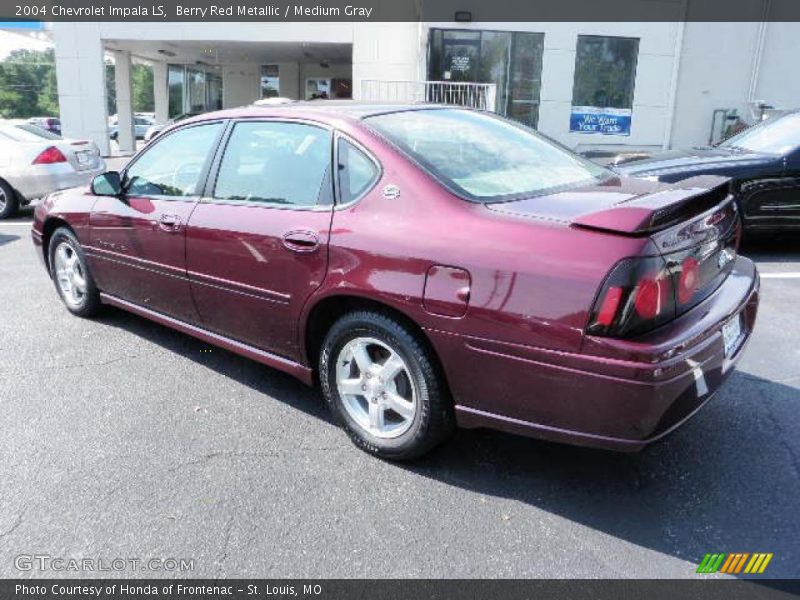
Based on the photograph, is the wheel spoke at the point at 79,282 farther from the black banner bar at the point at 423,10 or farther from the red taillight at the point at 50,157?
the black banner bar at the point at 423,10

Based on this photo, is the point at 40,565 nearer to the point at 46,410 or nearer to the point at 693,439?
the point at 46,410

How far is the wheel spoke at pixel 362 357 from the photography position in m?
3.12

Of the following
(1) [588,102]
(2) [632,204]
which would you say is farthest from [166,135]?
(1) [588,102]

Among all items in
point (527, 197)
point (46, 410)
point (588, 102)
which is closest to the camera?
point (527, 197)

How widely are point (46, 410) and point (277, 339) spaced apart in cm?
132

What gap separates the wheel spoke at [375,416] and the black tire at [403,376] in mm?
41

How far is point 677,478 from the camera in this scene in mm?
3012

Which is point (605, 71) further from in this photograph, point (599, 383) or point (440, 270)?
point (599, 383)

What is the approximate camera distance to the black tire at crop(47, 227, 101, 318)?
4836 mm

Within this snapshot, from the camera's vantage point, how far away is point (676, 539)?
262cm

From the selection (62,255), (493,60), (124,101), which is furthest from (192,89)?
(62,255)

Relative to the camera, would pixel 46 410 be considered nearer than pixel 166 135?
Yes

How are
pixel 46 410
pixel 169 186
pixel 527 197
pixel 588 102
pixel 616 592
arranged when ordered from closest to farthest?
pixel 616 592
pixel 527 197
pixel 46 410
pixel 169 186
pixel 588 102

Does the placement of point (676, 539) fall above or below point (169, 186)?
below
